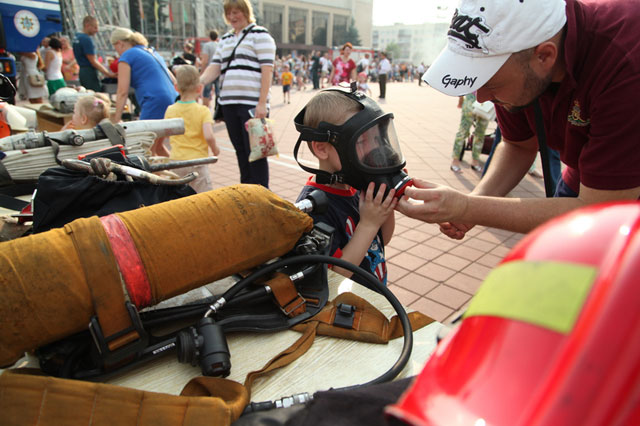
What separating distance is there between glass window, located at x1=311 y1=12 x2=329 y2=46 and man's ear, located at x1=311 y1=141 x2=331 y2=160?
8228 cm

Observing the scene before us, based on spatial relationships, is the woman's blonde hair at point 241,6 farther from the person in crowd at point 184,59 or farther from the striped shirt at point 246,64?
the person in crowd at point 184,59

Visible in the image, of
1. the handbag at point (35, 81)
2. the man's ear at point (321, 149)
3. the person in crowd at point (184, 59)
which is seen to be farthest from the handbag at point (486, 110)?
the handbag at point (35, 81)

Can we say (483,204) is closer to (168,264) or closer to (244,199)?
(244,199)

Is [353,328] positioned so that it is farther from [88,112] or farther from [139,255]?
[88,112]

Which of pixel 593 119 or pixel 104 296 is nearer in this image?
pixel 104 296

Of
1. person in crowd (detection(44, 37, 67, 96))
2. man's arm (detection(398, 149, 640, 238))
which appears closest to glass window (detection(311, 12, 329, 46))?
person in crowd (detection(44, 37, 67, 96))

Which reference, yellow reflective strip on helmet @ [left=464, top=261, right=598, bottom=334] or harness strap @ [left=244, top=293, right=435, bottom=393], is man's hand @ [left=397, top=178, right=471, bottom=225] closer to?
harness strap @ [left=244, top=293, right=435, bottom=393]

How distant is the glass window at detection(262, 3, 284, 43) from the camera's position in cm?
6925

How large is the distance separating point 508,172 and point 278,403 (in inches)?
75.3

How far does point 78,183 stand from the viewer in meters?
1.35

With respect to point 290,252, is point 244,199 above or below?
above

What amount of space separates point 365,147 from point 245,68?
2880mm

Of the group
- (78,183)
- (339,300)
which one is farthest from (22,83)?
(339,300)

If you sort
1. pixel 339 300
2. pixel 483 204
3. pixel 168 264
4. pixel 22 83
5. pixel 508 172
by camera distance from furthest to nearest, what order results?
pixel 22 83 → pixel 508 172 → pixel 483 204 → pixel 339 300 → pixel 168 264
